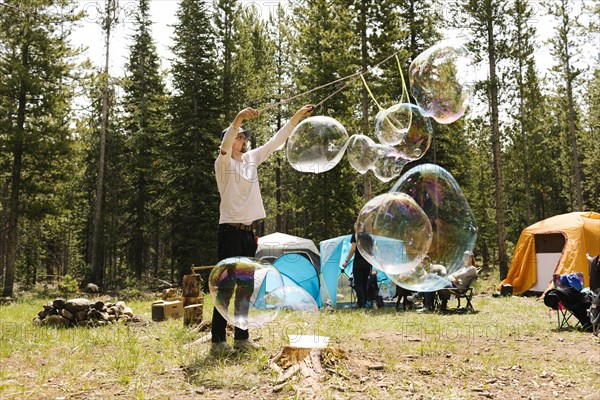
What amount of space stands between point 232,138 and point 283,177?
29.0 m

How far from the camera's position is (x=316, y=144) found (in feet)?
16.8

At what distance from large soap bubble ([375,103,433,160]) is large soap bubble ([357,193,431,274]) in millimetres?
1008

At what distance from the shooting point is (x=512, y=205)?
36000 millimetres

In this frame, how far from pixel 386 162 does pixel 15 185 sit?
50.7 feet

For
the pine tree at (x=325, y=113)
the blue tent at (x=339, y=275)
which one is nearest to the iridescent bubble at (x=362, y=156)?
the blue tent at (x=339, y=275)

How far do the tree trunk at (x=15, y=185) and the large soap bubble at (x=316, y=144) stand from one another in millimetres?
14565

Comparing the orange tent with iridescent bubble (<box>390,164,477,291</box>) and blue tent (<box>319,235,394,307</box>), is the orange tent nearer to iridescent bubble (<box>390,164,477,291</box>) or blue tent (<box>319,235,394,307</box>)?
blue tent (<box>319,235,394,307</box>)

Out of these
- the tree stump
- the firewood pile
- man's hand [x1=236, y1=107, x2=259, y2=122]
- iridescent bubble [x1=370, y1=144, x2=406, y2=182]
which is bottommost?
the firewood pile

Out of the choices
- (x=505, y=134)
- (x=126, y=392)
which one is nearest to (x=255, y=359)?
(x=126, y=392)

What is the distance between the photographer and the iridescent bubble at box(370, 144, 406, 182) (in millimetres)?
5512

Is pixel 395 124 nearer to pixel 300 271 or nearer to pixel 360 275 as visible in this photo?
pixel 360 275

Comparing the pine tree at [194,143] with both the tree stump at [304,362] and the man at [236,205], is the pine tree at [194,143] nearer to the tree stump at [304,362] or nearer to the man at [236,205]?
the man at [236,205]

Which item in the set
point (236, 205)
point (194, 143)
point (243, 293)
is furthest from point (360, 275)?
point (194, 143)

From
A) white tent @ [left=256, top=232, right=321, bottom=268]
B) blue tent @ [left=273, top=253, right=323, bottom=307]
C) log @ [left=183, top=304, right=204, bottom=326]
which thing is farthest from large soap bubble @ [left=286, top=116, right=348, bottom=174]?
white tent @ [left=256, top=232, right=321, bottom=268]
